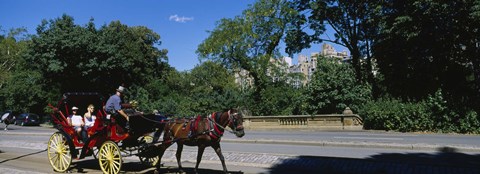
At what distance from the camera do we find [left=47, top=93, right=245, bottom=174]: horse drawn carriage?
9.80 meters

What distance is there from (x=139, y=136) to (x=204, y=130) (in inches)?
77.6

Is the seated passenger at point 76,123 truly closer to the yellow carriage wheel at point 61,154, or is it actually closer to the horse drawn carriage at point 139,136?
the horse drawn carriage at point 139,136

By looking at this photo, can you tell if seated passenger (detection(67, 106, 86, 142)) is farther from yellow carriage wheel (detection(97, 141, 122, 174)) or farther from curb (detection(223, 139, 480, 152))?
curb (detection(223, 139, 480, 152))

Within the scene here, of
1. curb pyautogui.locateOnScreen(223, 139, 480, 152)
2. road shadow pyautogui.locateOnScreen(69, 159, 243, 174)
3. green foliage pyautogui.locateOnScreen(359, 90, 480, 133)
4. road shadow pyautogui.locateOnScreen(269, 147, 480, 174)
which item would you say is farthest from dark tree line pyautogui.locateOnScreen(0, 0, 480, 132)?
road shadow pyautogui.locateOnScreen(69, 159, 243, 174)

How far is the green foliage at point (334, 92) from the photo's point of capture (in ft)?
104

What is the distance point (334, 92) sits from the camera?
3145 cm

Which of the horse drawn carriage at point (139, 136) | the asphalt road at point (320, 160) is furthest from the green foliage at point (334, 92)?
the horse drawn carriage at point (139, 136)

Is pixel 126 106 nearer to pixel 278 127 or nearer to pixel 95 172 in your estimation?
pixel 95 172

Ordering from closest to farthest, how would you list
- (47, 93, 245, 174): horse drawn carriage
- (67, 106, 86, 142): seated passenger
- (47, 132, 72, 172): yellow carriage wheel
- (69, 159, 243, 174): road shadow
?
(47, 93, 245, 174): horse drawn carriage, (69, 159, 243, 174): road shadow, (47, 132, 72, 172): yellow carriage wheel, (67, 106, 86, 142): seated passenger

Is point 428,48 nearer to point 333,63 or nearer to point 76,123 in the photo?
point 333,63

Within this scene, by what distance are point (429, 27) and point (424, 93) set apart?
6735 mm

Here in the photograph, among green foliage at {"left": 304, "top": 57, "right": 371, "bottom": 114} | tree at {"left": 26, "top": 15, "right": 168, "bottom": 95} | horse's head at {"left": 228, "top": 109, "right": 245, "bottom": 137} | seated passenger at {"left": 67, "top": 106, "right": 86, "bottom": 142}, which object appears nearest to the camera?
horse's head at {"left": 228, "top": 109, "right": 245, "bottom": 137}

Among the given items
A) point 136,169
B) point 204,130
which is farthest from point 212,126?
point 136,169

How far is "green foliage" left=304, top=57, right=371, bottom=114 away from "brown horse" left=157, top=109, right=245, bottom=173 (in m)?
22.3
